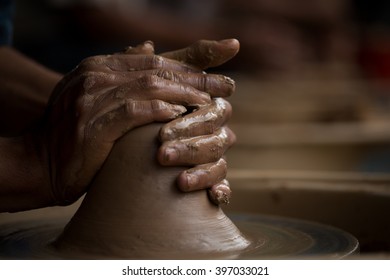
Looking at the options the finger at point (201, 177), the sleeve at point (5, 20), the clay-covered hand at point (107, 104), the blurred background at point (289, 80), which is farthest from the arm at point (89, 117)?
the sleeve at point (5, 20)

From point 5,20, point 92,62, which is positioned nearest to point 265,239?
point 92,62

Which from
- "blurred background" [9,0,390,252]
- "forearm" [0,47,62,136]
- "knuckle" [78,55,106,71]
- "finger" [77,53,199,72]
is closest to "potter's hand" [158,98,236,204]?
"finger" [77,53,199,72]

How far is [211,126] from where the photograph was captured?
1473 mm

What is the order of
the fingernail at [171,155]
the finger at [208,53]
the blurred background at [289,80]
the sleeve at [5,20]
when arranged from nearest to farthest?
the fingernail at [171,155], the finger at [208,53], the blurred background at [289,80], the sleeve at [5,20]

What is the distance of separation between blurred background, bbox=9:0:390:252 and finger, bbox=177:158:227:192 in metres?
0.65

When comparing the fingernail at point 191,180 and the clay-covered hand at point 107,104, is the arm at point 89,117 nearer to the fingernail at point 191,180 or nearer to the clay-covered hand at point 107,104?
the clay-covered hand at point 107,104

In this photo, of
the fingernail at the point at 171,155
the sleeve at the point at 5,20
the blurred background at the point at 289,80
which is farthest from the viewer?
the sleeve at the point at 5,20

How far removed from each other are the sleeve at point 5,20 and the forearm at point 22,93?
0.16 metres

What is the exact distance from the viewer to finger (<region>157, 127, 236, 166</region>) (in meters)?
1.41

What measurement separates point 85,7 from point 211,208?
3.72 m

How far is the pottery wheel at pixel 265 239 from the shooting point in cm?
149

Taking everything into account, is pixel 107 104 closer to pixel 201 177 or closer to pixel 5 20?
pixel 201 177
